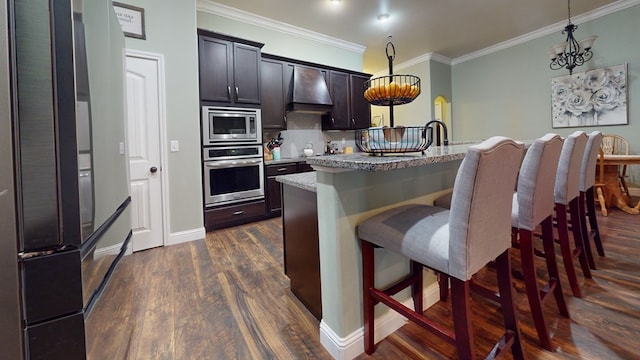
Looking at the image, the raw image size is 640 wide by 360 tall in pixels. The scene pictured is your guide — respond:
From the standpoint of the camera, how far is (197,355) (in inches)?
54.5

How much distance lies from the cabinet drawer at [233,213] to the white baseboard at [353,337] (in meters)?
2.38

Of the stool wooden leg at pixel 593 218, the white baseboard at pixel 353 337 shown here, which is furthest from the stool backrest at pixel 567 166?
the white baseboard at pixel 353 337

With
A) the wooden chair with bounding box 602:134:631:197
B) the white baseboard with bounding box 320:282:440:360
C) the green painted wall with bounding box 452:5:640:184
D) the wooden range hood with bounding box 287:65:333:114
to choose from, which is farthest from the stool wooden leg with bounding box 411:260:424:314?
the green painted wall with bounding box 452:5:640:184

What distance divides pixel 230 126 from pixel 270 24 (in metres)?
1.98

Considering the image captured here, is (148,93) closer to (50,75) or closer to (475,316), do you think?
(50,75)

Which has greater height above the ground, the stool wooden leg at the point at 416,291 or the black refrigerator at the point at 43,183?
the black refrigerator at the point at 43,183

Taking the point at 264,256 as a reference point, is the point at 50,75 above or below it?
above

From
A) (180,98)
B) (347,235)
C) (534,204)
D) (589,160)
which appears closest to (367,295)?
(347,235)

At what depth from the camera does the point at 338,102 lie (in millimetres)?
4879

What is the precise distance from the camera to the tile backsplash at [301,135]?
4602 millimetres

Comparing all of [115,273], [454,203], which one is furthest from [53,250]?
[454,203]

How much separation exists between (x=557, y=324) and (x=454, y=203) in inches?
50.1

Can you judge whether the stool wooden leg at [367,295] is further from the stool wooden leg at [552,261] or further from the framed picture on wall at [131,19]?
the framed picture on wall at [131,19]

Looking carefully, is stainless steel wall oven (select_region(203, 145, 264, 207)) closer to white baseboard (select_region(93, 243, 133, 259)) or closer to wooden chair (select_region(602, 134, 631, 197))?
white baseboard (select_region(93, 243, 133, 259))
